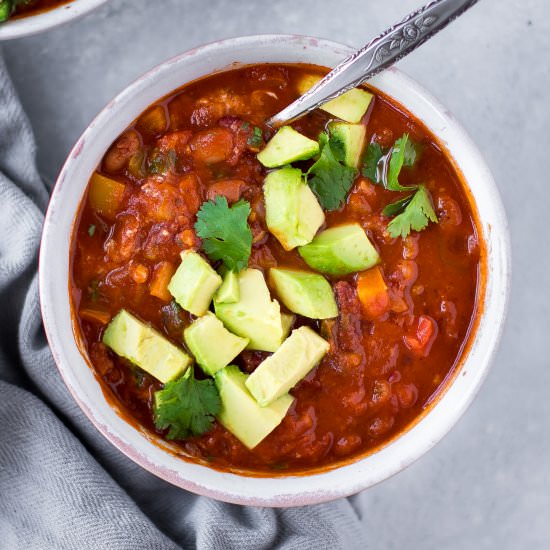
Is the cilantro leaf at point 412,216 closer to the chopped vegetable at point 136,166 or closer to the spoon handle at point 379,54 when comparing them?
the spoon handle at point 379,54

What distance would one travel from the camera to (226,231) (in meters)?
2.36

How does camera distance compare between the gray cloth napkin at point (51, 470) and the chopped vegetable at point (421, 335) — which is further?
the gray cloth napkin at point (51, 470)

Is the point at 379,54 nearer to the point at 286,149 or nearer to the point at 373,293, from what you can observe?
the point at 286,149

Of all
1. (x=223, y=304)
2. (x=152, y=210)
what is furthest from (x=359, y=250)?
(x=152, y=210)

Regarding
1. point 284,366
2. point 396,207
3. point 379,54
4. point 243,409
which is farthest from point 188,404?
point 379,54

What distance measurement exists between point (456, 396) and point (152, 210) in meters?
1.09

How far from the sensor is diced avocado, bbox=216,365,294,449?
2.38m

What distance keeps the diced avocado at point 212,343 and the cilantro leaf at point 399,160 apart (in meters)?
0.64

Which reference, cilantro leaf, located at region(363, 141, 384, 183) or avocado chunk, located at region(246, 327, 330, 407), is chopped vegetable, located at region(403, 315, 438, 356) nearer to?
avocado chunk, located at region(246, 327, 330, 407)

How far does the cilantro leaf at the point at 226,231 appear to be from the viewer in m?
2.36

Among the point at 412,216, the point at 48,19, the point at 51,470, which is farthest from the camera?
the point at 51,470

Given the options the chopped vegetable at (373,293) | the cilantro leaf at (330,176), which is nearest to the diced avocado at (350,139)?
the cilantro leaf at (330,176)

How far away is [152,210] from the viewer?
2.42 meters

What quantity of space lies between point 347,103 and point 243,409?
965 millimetres
